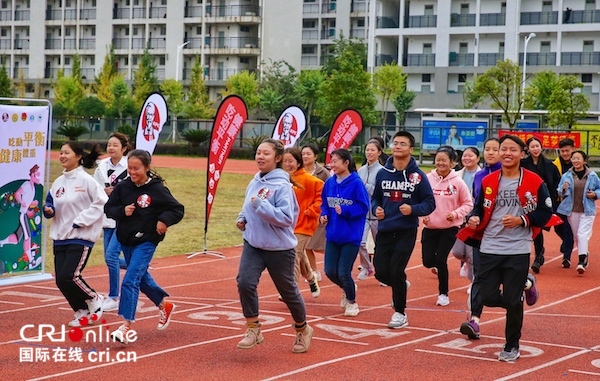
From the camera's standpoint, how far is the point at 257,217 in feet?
27.2

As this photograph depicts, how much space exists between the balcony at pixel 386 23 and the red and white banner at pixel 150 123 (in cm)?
5207

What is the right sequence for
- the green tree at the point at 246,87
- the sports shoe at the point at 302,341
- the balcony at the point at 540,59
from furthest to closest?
the green tree at the point at 246,87 < the balcony at the point at 540,59 < the sports shoe at the point at 302,341

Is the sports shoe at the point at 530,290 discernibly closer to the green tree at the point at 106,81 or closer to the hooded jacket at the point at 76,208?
the hooded jacket at the point at 76,208

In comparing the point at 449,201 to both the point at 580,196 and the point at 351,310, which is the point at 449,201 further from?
the point at 580,196

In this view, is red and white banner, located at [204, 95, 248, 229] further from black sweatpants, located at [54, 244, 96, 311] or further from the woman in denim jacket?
black sweatpants, located at [54, 244, 96, 311]

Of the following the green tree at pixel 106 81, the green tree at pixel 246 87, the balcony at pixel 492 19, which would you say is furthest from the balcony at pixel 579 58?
the green tree at pixel 106 81

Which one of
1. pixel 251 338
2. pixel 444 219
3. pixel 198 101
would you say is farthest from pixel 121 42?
pixel 251 338

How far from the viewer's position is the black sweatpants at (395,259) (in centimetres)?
976

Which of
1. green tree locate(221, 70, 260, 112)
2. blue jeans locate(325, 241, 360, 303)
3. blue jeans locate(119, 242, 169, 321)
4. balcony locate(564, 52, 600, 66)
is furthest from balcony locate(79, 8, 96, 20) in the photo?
blue jeans locate(119, 242, 169, 321)

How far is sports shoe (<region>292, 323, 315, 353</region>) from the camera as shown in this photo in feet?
27.6

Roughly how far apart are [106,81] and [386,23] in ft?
68.5

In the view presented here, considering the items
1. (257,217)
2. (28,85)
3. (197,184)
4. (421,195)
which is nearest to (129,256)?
(257,217)

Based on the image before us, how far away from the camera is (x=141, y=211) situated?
29.0 feet

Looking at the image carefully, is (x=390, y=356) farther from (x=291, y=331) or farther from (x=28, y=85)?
(x=28, y=85)
